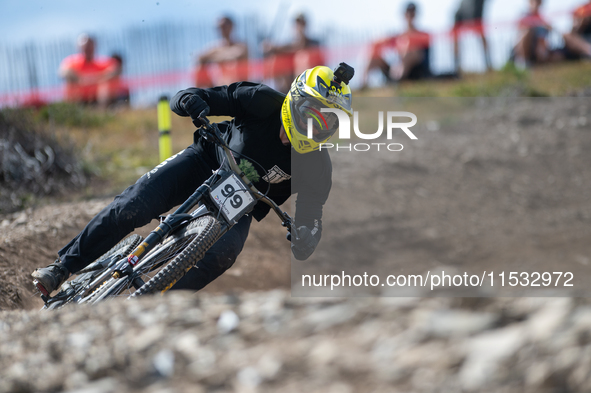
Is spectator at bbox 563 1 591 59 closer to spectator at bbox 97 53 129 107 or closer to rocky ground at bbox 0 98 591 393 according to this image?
spectator at bbox 97 53 129 107

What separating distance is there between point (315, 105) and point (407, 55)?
8.82 m

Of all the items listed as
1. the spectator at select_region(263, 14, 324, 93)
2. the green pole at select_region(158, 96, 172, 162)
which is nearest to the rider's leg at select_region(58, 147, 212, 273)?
the green pole at select_region(158, 96, 172, 162)

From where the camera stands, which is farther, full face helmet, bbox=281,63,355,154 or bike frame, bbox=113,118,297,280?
full face helmet, bbox=281,63,355,154

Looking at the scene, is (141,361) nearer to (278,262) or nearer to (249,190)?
(249,190)

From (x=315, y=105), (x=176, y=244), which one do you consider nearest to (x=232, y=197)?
(x=176, y=244)

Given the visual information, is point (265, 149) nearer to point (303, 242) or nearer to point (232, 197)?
point (232, 197)

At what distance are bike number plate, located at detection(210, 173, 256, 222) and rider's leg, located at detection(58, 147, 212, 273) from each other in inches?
20.0

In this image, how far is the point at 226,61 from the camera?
11875mm

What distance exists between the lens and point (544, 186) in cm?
1004

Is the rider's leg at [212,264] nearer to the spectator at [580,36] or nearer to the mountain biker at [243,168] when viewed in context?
the mountain biker at [243,168]

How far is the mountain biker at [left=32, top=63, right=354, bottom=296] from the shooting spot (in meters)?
4.53

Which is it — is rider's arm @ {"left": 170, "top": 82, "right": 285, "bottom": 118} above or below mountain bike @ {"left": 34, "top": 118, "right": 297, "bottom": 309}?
above

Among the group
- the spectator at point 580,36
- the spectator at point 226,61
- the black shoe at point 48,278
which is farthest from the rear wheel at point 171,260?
the spectator at point 580,36

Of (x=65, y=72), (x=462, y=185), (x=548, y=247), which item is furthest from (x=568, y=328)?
(x=65, y=72)
